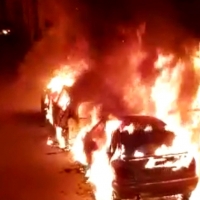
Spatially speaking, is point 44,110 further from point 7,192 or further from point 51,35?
point 51,35

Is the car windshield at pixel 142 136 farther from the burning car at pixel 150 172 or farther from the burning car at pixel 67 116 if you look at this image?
the burning car at pixel 67 116

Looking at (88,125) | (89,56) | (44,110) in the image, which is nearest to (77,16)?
(89,56)

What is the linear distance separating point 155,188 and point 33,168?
4.23 metres

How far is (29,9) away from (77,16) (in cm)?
1351

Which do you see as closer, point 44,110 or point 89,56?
point 44,110

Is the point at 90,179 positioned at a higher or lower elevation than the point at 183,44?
lower

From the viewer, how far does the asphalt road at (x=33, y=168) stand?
1124 cm

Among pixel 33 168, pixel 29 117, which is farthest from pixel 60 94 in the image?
pixel 29 117

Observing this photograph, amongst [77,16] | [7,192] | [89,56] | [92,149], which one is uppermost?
[77,16]

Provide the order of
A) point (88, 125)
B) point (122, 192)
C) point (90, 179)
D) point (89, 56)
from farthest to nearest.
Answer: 1. point (89, 56)
2. point (88, 125)
3. point (90, 179)
4. point (122, 192)

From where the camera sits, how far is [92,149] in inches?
456

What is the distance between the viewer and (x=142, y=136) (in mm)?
10305

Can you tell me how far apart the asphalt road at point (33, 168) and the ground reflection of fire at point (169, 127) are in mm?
379

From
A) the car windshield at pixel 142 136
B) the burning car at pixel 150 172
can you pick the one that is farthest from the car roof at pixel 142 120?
the burning car at pixel 150 172
